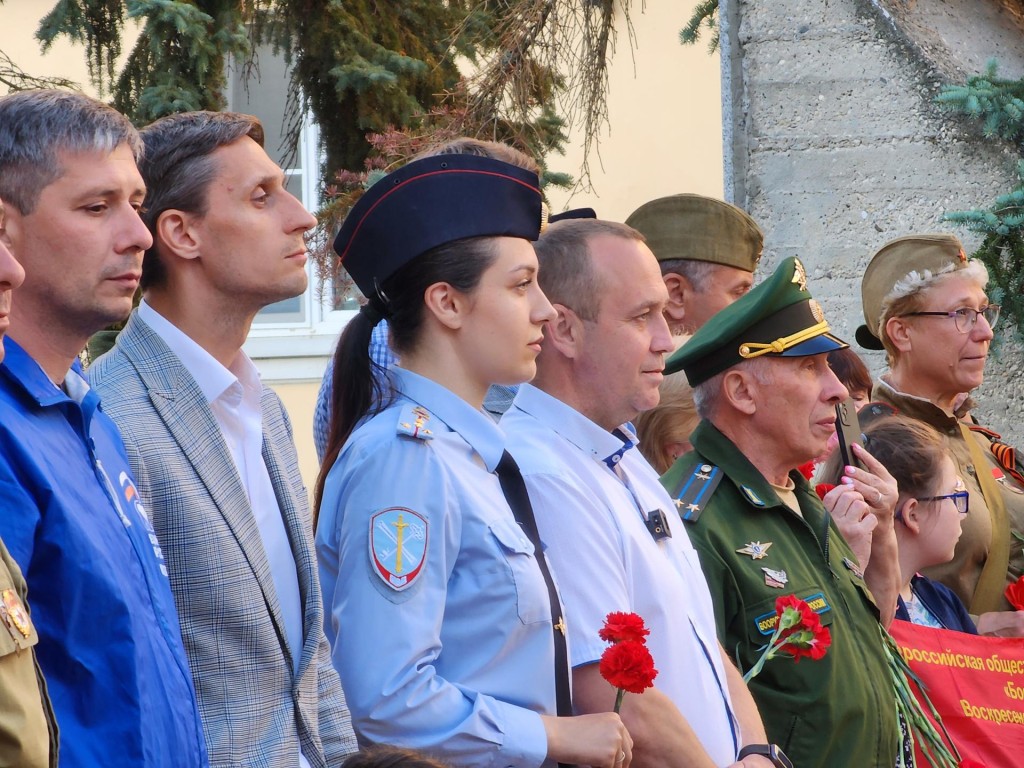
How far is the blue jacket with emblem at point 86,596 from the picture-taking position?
2.05 m

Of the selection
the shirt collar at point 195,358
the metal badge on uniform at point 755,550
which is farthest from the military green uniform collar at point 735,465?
the shirt collar at point 195,358

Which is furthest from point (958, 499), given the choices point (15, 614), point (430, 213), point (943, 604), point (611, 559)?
point (15, 614)

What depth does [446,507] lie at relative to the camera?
2646mm

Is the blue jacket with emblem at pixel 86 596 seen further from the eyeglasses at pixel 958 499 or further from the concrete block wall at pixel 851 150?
the concrete block wall at pixel 851 150

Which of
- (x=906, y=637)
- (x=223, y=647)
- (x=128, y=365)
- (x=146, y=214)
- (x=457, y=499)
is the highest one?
(x=146, y=214)

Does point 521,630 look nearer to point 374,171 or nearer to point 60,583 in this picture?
point 60,583

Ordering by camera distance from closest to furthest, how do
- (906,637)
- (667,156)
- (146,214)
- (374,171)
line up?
(146,214), (906,637), (374,171), (667,156)

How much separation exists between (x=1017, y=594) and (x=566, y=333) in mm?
2343

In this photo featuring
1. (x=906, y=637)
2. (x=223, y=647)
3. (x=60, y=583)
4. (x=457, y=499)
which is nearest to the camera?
(x=60, y=583)

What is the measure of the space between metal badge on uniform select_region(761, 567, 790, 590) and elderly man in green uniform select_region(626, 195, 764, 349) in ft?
4.39

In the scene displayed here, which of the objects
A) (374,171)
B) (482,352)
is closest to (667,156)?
(374,171)

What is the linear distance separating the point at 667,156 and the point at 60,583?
7.79m

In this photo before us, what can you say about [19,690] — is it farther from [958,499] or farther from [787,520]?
[958,499]

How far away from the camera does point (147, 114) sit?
5777 mm
